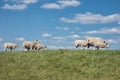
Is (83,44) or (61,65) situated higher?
(83,44)

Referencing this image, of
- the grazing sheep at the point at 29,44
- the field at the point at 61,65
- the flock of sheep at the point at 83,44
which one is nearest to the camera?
the field at the point at 61,65

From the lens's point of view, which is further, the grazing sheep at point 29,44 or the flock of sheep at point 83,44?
the grazing sheep at point 29,44

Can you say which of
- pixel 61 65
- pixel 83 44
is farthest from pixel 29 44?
pixel 61 65

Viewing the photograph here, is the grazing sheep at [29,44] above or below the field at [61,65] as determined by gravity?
above

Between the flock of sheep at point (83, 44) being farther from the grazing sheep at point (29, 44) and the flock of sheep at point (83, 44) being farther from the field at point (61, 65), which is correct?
the field at point (61, 65)

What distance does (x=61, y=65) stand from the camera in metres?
34.5

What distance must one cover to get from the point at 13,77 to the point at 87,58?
8104mm

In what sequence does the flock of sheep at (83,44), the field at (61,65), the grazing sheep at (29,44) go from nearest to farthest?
the field at (61,65) → the flock of sheep at (83,44) → the grazing sheep at (29,44)

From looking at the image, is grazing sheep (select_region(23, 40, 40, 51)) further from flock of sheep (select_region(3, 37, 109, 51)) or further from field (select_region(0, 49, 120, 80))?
field (select_region(0, 49, 120, 80))

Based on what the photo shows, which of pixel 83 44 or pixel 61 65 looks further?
pixel 83 44

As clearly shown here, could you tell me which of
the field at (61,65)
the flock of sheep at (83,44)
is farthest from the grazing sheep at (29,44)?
the field at (61,65)

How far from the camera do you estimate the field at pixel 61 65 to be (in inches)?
1259

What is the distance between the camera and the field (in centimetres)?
3197

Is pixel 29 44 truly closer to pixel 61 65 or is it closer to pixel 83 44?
pixel 83 44
